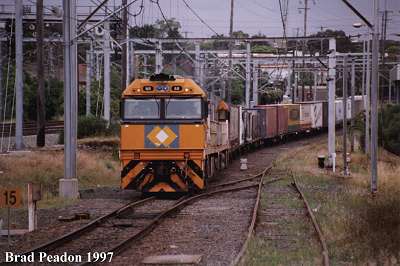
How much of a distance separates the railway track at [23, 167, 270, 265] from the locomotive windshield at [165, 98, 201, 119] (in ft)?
7.48

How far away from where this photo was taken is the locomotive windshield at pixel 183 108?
71.5 ft

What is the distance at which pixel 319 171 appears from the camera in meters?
34.3

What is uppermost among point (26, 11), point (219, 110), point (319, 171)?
point (26, 11)

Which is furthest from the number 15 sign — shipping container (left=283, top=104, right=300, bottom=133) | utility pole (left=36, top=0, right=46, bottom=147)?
shipping container (left=283, top=104, right=300, bottom=133)

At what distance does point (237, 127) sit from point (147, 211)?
20.8m

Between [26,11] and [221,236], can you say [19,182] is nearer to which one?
[221,236]

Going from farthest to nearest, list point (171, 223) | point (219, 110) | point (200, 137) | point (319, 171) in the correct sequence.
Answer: point (319, 171), point (219, 110), point (200, 137), point (171, 223)

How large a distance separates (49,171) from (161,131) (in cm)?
762

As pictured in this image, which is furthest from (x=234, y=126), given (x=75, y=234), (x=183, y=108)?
(x=75, y=234)

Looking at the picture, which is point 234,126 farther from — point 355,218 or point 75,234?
point 75,234

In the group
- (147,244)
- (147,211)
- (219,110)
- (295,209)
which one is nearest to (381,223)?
(147,244)

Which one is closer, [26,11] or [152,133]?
[152,133]

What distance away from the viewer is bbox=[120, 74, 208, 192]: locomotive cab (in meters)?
21.7

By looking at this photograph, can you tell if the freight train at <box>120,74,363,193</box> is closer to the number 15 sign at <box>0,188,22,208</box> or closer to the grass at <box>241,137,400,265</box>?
the grass at <box>241,137,400,265</box>
